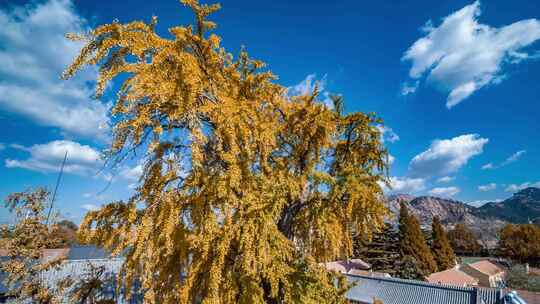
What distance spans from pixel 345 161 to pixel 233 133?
397 centimetres

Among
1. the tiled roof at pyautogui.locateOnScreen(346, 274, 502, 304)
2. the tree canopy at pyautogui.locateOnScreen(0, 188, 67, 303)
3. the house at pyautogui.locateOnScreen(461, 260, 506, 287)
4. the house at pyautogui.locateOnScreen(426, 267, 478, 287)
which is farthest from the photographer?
the house at pyautogui.locateOnScreen(461, 260, 506, 287)

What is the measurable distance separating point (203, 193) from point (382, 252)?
3465 cm

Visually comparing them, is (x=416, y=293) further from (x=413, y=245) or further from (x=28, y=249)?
(x=28, y=249)

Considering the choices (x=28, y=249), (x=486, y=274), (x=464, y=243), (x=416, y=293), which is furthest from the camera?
(x=464, y=243)

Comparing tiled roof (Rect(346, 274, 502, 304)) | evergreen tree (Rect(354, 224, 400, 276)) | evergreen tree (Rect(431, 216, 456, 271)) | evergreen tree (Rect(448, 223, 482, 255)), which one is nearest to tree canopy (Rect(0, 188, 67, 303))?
tiled roof (Rect(346, 274, 502, 304))

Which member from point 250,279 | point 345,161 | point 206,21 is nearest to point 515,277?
point 345,161

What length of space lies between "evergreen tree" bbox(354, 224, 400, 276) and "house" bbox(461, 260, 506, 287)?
7082 mm

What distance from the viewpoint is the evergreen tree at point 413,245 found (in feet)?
102

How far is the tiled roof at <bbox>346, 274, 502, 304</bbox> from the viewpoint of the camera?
14320 millimetres

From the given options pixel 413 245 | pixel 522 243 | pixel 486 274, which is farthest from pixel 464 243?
pixel 413 245

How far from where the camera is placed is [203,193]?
570cm

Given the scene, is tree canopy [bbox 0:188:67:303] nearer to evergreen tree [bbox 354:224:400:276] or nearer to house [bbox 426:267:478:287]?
house [bbox 426:267:478:287]

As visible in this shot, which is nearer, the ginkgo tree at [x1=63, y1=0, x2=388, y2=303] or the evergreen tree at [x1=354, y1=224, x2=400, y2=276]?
the ginkgo tree at [x1=63, y1=0, x2=388, y2=303]

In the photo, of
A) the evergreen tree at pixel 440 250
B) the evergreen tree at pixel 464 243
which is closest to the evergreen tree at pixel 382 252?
the evergreen tree at pixel 440 250
